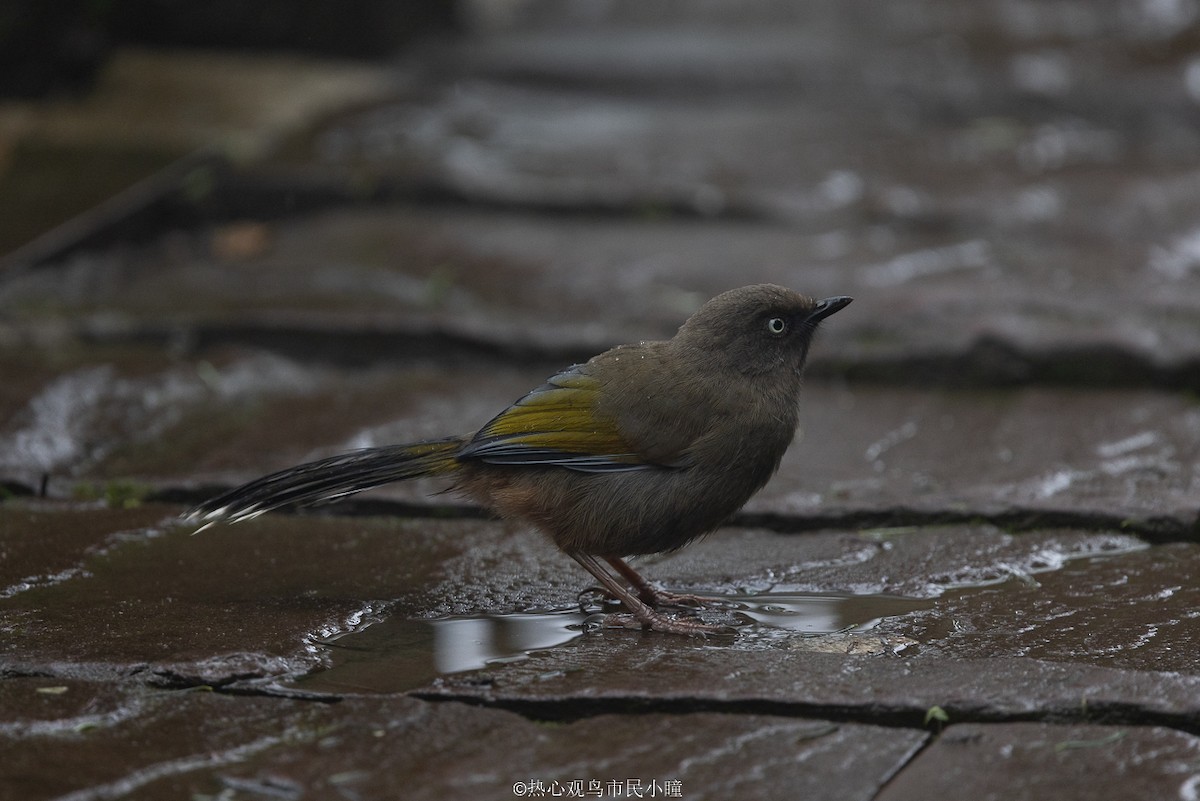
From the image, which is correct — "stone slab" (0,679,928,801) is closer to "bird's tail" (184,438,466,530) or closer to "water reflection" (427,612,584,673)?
"water reflection" (427,612,584,673)

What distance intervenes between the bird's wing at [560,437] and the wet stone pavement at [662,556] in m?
0.39

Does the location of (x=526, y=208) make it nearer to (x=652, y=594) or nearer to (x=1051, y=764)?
(x=652, y=594)

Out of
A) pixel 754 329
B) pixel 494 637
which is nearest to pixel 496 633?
pixel 494 637

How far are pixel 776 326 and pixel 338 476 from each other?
4.39 ft

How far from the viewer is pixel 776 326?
3992mm

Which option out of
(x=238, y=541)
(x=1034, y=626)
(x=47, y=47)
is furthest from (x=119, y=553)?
(x=47, y=47)

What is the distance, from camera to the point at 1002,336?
17.8 feet

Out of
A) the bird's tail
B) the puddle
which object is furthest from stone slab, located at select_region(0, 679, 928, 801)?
the bird's tail

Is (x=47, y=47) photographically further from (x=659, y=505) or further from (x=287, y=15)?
(x=659, y=505)

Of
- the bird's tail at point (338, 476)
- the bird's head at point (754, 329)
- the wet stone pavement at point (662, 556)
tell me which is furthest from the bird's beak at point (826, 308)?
the bird's tail at point (338, 476)

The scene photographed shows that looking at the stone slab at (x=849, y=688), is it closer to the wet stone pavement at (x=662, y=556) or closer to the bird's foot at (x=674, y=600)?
the wet stone pavement at (x=662, y=556)

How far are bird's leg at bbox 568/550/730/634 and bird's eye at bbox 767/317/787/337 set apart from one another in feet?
2.82

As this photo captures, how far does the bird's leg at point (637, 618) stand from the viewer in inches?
139

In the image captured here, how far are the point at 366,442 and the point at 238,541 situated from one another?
2.75 ft
